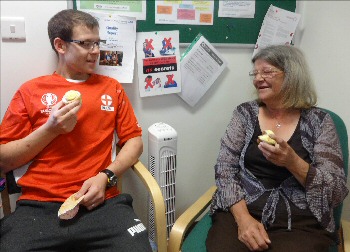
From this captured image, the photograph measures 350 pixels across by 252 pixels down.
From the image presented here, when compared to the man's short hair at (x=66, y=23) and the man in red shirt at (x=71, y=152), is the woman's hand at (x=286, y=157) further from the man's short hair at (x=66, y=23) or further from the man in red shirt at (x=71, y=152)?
the man's short hair at (x=66, y=23)

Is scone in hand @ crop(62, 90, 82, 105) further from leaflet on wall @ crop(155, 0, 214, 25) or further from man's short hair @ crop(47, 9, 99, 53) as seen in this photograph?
leaflet on wall @ crop(155, 0, 214, 25)

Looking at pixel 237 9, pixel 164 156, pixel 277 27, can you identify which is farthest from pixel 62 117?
pixel 277 27

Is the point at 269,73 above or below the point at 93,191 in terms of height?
above

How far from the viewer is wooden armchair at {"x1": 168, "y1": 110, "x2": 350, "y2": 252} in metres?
1.29

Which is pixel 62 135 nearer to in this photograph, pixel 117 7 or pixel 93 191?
pixel 93 191

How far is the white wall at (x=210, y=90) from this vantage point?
1.52 metres

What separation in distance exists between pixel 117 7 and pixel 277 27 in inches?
36.1

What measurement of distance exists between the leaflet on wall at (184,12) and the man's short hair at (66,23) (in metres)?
0.41

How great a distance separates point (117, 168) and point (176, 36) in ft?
2.50

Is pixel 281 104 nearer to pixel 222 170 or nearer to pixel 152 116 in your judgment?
pixel 222 170

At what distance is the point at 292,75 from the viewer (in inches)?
57.3

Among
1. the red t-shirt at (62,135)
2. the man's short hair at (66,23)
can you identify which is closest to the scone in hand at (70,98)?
the red t-shirt at (62,135)

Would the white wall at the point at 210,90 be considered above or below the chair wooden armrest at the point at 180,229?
above

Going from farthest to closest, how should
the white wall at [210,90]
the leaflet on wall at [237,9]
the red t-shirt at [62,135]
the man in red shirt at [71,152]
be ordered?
the leaflet on wall at [237,9] → the white wall at [210,90] → the red t-shirt at [62,135] → the man in red shirt at [71,152]
